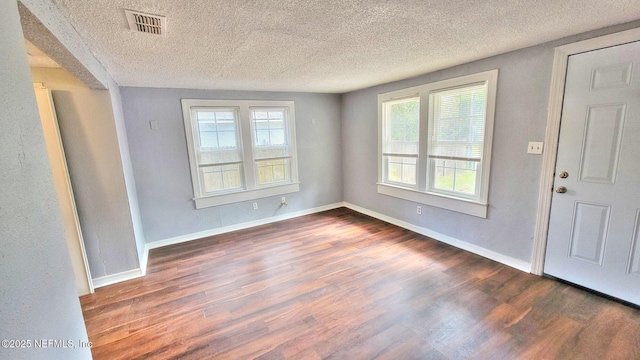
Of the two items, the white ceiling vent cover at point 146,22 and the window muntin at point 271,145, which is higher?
the white ceiling vent cover at point 146,22

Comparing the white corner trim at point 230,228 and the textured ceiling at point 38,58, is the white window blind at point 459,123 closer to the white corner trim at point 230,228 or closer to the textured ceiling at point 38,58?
the white corner trim at point 230,228

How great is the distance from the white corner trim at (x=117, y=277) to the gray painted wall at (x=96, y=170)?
0.14 ft

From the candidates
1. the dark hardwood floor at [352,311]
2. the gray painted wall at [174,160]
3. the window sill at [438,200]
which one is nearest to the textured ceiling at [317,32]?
the gray painted wall at [174,160]

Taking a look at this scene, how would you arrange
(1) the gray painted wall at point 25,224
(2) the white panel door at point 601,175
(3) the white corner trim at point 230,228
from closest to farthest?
(1) the gray painted wall at point 25,224 < (2) the white panel door at point 601,175 < (3) the white corner trim at point 230,228

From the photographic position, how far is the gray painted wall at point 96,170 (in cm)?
233

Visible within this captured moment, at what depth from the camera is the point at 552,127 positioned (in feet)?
7.54

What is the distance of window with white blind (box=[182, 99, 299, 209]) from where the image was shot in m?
3.70

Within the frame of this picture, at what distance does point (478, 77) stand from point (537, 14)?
1.10 m

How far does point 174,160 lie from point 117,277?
1.55 m

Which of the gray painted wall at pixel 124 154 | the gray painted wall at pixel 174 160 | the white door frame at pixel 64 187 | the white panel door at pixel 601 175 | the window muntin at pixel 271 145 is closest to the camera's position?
the white panel door at pixel 601 175

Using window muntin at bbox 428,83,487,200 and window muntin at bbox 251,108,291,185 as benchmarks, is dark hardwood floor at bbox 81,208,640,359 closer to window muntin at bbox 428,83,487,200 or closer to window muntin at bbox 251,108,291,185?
window muntin at bbox 428,83,487,200

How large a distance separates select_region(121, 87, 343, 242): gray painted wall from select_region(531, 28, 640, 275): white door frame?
3.14m

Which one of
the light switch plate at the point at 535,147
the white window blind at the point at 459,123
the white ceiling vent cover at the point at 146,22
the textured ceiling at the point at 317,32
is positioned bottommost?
the light switch plate at the point at 535,147

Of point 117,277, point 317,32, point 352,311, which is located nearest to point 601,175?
point 352,311
